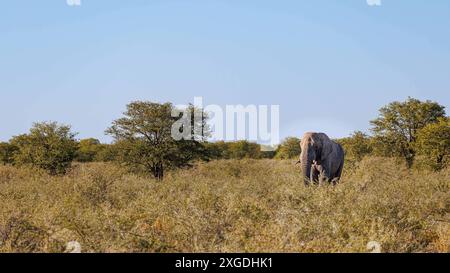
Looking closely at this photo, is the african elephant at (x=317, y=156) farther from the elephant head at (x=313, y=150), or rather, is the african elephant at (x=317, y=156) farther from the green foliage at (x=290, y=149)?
the green foliage at (x=290, y=149)

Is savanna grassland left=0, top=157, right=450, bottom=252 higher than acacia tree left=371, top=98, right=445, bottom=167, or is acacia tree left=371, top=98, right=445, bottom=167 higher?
acacia tree left=371, top=98, right=445, bottom=167

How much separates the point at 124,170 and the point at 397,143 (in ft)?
63.5

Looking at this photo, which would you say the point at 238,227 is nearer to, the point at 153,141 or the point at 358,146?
the point at 153,141

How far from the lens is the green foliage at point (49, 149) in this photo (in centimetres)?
2778

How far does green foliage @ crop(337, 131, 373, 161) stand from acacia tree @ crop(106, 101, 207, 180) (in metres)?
11.9

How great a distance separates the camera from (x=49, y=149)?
28797 mm

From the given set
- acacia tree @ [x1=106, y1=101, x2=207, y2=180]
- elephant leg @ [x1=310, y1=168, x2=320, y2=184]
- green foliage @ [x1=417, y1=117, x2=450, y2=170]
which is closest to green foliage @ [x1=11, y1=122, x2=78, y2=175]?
acacia tree @ [x1=106, y1=101, x2=207, y2=180]

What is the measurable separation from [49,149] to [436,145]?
77.6ft

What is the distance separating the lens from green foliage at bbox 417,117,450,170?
98.6 ft

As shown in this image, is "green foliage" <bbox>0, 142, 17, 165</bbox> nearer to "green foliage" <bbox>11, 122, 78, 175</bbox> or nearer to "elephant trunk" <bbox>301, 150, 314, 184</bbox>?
"green foliage" <bbox>11, 122, 78, 175</bbox>

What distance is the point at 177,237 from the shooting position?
7.66 m

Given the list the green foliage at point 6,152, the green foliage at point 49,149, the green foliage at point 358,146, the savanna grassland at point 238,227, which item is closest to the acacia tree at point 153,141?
the green foliage at point 49,149
